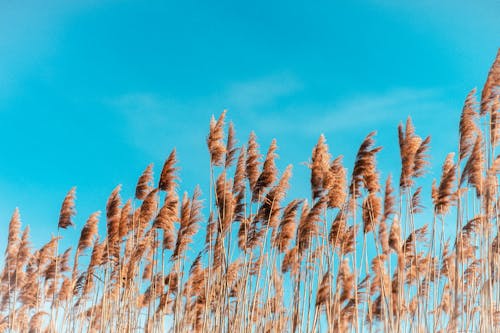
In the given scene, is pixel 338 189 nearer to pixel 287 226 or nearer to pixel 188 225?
pixel 287 226

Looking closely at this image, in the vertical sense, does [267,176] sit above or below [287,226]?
above

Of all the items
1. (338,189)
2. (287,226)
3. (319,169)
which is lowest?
(287,226)

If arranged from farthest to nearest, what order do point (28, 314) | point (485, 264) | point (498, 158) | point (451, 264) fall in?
1. point (28, 314)
2. point (451, 264)
3. point (498, 158)
4. point (485, 264)

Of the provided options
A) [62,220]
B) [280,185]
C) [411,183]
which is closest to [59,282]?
[62,220]

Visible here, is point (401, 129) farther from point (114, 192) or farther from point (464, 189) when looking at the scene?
point (114, 192)

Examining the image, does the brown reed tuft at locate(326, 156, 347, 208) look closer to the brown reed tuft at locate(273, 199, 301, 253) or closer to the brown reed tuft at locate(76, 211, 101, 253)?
the brown reed tuft at locate(273, 199, 301, 253)

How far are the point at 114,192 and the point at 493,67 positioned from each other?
5.20 metres

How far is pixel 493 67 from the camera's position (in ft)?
19.8

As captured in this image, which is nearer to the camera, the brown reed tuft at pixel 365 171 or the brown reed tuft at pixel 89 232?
the brown reed tuft at pixel 365 171

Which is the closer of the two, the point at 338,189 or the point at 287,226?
the point at 338,189

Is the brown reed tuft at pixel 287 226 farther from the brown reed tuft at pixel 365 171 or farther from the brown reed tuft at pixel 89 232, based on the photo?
the brown reed tuft at pixel 89 232

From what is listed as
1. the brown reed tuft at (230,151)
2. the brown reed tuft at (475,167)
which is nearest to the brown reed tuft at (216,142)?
the brown reed tuft at (230,151)

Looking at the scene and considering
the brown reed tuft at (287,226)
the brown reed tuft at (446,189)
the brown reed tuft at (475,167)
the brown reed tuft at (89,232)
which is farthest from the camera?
the brown reed tuft at (89,232)

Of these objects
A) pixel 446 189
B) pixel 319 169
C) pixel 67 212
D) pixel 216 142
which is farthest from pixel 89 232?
pixel 446 189
